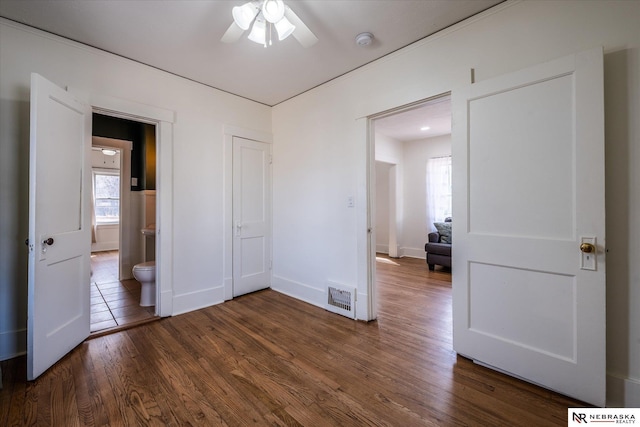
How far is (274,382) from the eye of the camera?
1809 mm

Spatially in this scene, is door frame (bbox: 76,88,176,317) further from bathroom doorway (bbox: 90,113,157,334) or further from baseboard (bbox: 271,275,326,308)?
baseboard (bbox: 271,275,326,308)

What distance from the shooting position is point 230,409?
157 cm

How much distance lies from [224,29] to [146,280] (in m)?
2.77

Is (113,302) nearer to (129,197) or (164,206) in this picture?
(164,206)

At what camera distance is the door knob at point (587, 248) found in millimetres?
1555

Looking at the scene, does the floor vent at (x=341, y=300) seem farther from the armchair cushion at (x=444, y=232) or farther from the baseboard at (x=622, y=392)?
the armchair cushion at (x=444, y=232)

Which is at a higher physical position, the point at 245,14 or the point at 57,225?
the point at 245,14

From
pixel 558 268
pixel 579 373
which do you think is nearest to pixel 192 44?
pixel 558 268

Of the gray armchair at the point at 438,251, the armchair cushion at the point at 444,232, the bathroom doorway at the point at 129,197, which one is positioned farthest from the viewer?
the armchair cushion at the point at 444,232

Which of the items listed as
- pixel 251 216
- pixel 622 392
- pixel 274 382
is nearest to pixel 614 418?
pixel 622 392

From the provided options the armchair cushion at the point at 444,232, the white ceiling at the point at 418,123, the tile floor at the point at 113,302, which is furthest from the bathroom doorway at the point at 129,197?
the armchair cushion at the point at 444,232

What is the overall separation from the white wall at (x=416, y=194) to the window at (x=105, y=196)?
7417 mm

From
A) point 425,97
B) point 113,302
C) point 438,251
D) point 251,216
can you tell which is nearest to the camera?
point 425,97

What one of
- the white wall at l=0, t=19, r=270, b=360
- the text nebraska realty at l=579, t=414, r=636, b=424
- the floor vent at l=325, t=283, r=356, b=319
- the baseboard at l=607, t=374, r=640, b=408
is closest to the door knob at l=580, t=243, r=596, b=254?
the baseboard at l=607, t=374, r=640, b=408
